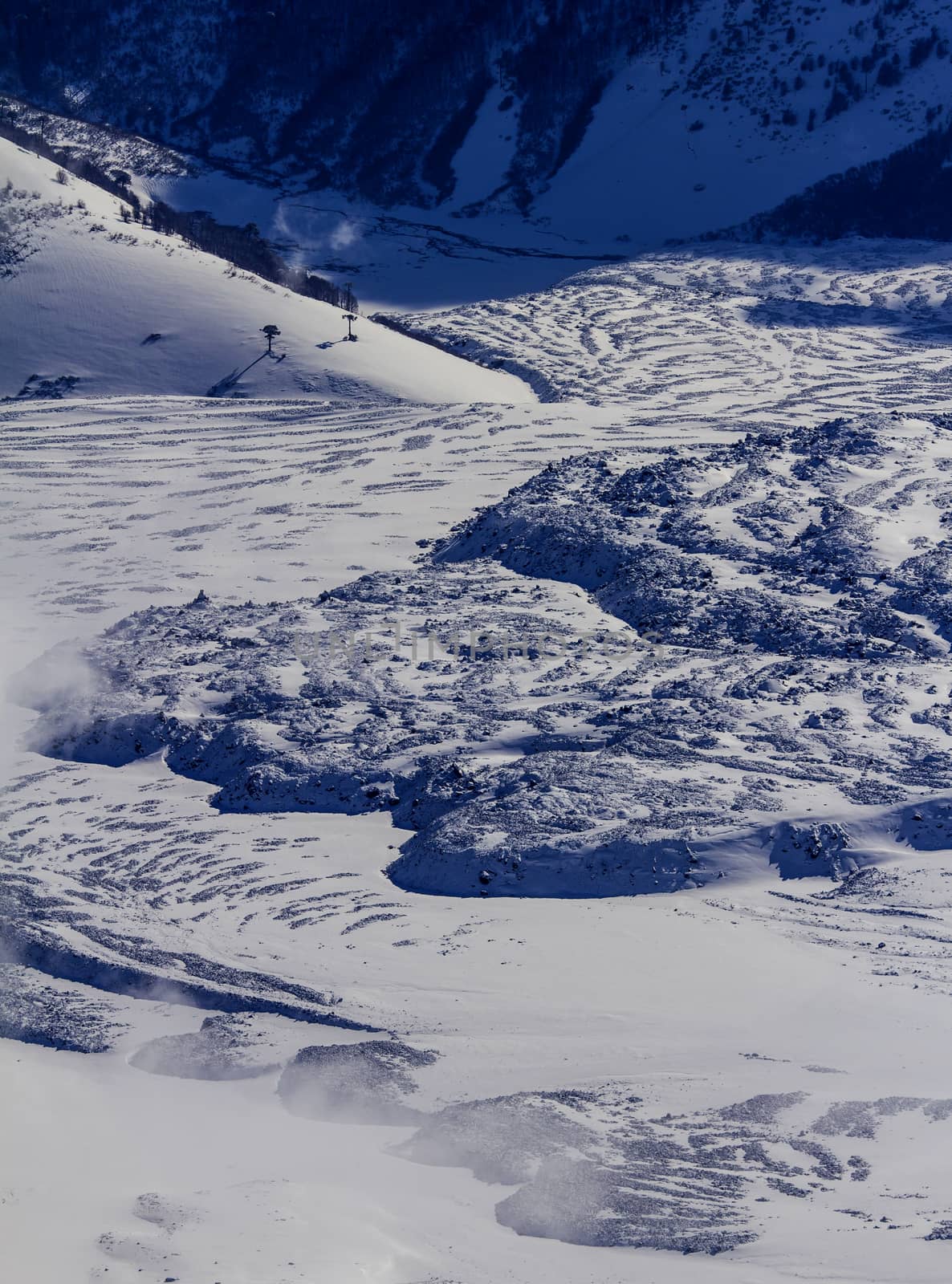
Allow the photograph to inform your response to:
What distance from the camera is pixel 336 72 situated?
13262cm

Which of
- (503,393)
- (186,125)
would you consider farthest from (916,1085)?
(186,125)

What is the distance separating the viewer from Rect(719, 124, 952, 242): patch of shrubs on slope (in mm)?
108062

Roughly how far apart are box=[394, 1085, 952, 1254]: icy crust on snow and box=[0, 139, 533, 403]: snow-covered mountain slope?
46945 millimetres

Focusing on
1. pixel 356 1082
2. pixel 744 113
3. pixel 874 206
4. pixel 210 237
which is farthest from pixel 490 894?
pixel 744 113

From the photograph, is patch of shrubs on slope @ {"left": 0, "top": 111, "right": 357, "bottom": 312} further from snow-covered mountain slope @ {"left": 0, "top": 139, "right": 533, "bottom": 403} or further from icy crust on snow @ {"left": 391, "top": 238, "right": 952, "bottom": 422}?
icy crust on snow @ {"left": 391, "top": 238, "right": 952, "bottom": 422}

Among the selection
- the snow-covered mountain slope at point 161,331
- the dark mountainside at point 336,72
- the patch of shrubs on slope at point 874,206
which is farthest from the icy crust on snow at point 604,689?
the dark mountainside at point 336,72

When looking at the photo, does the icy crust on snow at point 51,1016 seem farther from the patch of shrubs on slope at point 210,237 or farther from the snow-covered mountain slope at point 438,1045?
the patch of shrubs on slope at point 210,237

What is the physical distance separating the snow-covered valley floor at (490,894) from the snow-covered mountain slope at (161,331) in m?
15.6

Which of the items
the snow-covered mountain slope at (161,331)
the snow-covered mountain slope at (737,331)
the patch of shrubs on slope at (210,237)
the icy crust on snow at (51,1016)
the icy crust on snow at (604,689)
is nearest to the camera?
the icy crust on snow at (51,1016)

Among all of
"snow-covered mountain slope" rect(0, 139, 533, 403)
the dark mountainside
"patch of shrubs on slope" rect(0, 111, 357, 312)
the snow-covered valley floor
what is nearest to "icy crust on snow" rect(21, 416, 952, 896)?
the snow-covered valley floor

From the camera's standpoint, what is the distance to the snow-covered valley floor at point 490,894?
17.4 metres

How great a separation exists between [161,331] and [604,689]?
41935 millimetres

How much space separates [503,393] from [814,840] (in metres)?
44.2

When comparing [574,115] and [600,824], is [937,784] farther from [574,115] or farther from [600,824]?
[574,115]
